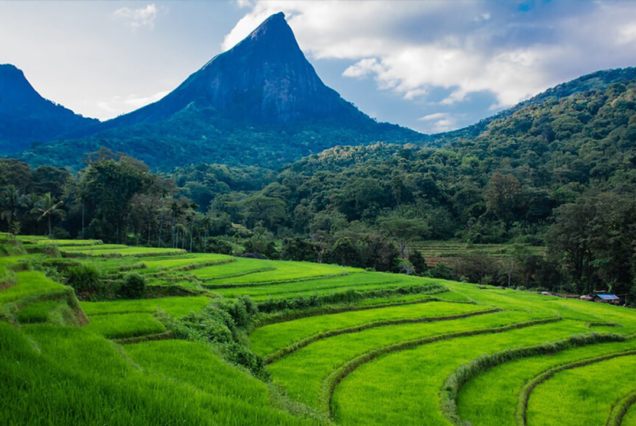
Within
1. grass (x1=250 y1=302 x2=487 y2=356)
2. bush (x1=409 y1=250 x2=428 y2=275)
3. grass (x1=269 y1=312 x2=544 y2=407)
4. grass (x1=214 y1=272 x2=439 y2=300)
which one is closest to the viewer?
grass (x1=269 y1=312 x2=544 y2=407)

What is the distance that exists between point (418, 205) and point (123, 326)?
204 feet

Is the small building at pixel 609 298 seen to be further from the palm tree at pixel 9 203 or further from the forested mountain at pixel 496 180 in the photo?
the palm tree at pixel 9 203

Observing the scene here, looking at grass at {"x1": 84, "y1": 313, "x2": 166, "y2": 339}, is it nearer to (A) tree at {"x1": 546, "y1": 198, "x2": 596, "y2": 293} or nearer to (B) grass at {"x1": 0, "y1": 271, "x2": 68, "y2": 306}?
(B) grass at {"x1": 0, "y1": 271, "x2": 68, "y2": 306}

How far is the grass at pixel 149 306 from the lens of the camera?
38.3 ft

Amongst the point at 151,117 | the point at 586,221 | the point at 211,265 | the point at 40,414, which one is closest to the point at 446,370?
the point at 40,414

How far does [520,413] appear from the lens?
1018 cm

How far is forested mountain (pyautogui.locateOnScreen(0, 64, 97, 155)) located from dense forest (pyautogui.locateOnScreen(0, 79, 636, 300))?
319 feet

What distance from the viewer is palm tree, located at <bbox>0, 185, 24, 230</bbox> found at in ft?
128

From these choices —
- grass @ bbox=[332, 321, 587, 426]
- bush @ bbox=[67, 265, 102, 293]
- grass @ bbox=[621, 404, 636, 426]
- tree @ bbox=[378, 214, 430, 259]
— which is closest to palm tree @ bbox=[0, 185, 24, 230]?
bush @ bbox=[67, 265, 102, 293]

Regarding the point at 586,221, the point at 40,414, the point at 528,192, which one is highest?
the point at 528,192

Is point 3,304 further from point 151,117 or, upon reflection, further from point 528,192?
A: point 151,117

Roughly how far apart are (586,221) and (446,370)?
102 ft

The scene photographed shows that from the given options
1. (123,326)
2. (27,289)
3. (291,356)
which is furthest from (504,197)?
(27,289)

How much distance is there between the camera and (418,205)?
67.7 meters
